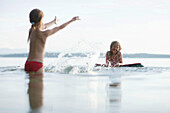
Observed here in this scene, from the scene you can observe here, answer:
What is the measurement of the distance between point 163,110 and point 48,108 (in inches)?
53.3

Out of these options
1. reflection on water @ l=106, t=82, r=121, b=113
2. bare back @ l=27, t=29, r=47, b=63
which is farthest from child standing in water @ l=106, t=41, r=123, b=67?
reflection on water @ l=106, t=82, r=121, b=113

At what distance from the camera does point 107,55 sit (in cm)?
1238

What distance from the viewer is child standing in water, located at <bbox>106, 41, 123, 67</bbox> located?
1217 centimetres

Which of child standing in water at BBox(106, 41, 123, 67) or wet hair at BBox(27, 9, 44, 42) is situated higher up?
wet hair at BBox(27, 9, 44, 42)

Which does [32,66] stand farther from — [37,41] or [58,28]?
[58,28]

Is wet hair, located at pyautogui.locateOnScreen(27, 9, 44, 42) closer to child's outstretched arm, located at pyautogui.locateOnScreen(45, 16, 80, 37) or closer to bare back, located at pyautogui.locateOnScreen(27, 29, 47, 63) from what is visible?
bare back, located at pyautogui.locateOnScreen(27, 29, 47, 63)

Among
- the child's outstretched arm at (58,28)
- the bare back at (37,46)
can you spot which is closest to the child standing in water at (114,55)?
the child's outstretched arm at (58,28)

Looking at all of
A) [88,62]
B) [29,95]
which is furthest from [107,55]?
[29,95]

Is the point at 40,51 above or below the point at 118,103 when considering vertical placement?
above

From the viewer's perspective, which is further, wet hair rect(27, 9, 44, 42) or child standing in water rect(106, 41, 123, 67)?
child standing in water rect(106, 41, 123, 67)

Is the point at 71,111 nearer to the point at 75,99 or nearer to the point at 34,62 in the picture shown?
the point at 75,99

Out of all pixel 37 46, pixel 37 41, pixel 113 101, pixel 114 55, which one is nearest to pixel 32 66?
pixel 37 46

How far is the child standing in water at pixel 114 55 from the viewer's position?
1217cm

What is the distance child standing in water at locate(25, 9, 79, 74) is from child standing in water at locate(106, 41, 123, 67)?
485 cm
